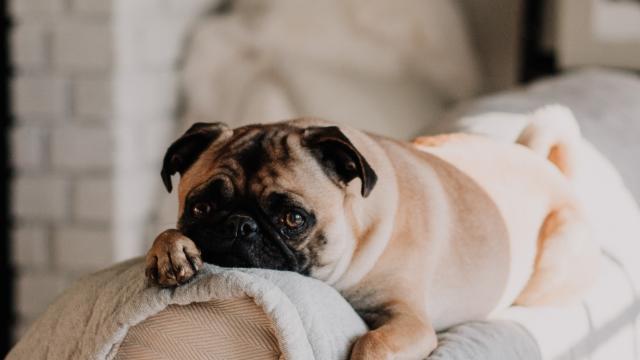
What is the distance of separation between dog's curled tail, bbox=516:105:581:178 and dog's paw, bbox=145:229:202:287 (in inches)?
31.9

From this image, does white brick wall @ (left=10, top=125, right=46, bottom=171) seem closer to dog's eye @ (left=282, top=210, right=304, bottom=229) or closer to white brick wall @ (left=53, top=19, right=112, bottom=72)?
white brick wall @ (left=53, top=19, right=112, bottom=72)

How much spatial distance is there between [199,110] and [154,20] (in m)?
0.27

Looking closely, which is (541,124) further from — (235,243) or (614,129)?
(235,243)

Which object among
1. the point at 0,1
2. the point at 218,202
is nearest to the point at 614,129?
the point at 218,202

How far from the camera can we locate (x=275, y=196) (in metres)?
1.28

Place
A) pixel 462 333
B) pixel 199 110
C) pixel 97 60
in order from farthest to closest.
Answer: pixel 199 110 < pixel 97 60 < pixel 462 333

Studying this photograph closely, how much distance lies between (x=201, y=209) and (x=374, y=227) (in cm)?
23

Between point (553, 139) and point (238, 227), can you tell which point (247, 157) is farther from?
point (553, 139)

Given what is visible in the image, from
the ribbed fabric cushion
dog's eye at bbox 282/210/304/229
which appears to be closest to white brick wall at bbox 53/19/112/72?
dog's eye at bbox 282/210/304/229

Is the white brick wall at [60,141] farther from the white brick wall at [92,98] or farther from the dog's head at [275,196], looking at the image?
the dog's head at [275,196]

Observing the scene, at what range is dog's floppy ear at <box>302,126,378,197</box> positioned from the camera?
1.27 meters

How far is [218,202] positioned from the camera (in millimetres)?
1301

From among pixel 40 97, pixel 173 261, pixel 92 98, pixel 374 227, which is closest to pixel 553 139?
pixel 374 227

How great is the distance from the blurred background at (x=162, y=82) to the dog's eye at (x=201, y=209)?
1.39 m
